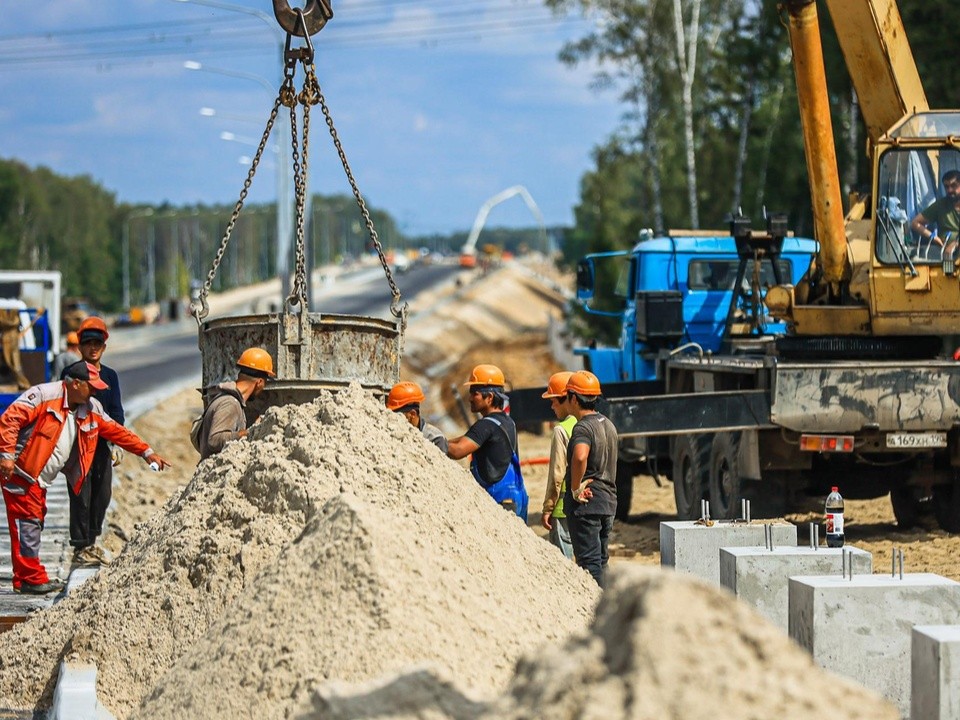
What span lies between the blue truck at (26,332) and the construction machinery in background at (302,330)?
273 inches

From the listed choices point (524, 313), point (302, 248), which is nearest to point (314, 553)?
point (302, 248)

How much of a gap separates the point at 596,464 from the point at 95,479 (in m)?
4.21

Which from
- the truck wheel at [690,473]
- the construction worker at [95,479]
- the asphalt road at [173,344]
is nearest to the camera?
the construction worker at [95,479]

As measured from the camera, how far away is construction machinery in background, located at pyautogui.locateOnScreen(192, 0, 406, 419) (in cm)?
923

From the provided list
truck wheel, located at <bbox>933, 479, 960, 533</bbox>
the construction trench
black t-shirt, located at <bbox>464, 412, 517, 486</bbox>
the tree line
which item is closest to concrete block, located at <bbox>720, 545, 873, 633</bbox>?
the construction trench

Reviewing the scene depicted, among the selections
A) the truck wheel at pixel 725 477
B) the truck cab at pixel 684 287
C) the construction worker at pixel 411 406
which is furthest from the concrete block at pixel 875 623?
the truck cab at pixel 684 287

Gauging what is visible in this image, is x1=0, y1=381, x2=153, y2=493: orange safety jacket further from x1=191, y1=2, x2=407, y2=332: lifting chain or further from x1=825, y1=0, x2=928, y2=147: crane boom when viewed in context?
x1=825, y1=0, x2=928, y2=147: crane boom

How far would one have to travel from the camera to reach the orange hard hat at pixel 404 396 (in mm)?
9070

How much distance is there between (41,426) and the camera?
397 inches

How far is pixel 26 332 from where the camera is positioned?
2169 centimetres

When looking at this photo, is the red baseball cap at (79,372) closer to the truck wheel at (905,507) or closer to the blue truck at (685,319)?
the blue truck at (685,319)

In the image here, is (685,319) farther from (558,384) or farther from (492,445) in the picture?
(492,445)

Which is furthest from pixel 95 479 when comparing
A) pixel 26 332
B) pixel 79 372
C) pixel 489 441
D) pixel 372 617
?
pixel 26 332

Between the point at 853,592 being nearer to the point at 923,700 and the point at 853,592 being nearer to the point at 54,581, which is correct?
the point at 923,700
